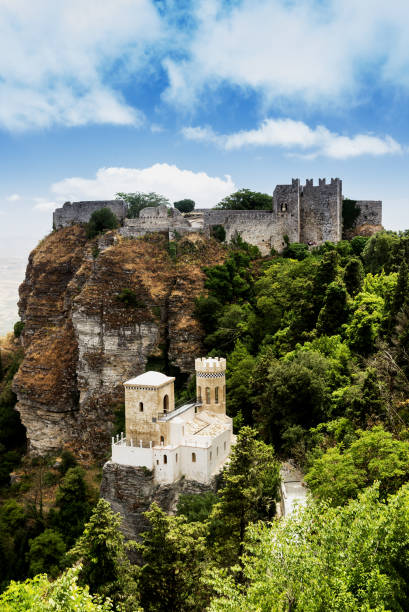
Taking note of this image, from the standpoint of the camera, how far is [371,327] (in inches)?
1100

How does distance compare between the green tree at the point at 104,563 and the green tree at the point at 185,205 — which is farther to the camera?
the green tree at the point at 185,205

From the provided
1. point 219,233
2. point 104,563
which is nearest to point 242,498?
point 104,563

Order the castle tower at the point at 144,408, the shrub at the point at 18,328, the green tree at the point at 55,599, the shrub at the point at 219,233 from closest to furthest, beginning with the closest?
1. the green tree at the point at 55,599
2. the castle tower at the point at 144,408
3. the shrub at the point at 219,233
4. the shrub at the point at 18,328

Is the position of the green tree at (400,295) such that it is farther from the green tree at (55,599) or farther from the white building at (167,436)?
the green tree at (55,599)

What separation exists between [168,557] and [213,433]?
10.9 metres

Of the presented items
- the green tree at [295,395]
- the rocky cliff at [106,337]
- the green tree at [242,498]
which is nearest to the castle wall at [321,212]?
the rocky cliff at [106,337]

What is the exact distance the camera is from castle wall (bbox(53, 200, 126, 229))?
171 ft

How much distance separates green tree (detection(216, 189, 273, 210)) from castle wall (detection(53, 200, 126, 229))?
12.6m

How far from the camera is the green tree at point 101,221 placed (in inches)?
1987

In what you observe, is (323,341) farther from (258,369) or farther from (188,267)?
(188,267)

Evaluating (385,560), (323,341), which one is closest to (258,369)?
(323,341)

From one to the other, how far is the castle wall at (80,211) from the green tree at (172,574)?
128 ft

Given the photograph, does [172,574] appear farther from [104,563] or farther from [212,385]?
[212,385]

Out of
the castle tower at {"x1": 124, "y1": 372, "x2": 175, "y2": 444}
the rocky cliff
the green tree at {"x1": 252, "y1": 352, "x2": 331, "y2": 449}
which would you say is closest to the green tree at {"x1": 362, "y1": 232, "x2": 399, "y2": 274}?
the green tree at {"x1": 252, "y1": 352, "x2": 331, "y2": 449}
